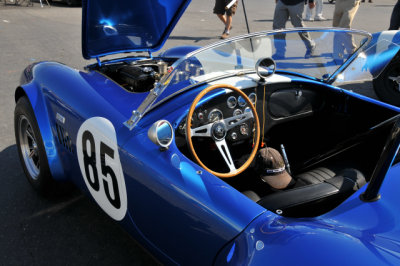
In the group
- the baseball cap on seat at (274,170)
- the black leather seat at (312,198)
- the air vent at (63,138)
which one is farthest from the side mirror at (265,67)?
the air vent at (63,138)

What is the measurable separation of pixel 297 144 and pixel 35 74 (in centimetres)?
214

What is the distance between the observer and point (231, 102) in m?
2.31

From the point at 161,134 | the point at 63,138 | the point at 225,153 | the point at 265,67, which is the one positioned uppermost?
the point at 265,67

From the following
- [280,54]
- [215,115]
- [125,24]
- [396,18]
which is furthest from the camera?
[396,18]

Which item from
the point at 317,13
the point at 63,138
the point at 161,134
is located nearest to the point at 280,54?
the point at 161,134

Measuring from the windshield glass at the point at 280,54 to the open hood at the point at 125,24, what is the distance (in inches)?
37.1

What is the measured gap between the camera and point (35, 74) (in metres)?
2.72

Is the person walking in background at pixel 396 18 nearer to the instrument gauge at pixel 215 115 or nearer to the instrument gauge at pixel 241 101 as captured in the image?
the instrument gauge at pixel 241 101

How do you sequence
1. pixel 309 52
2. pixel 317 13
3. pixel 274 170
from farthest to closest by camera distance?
pixel 317 13
pixel 309 52
pixel 274 170

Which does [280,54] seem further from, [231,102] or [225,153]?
[225,153]

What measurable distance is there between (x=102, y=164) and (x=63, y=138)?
51 centimetres

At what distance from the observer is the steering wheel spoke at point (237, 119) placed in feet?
7.18

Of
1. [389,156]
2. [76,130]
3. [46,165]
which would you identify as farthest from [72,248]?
[389,156]

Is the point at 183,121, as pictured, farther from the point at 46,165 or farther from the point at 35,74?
the point at 35,74
